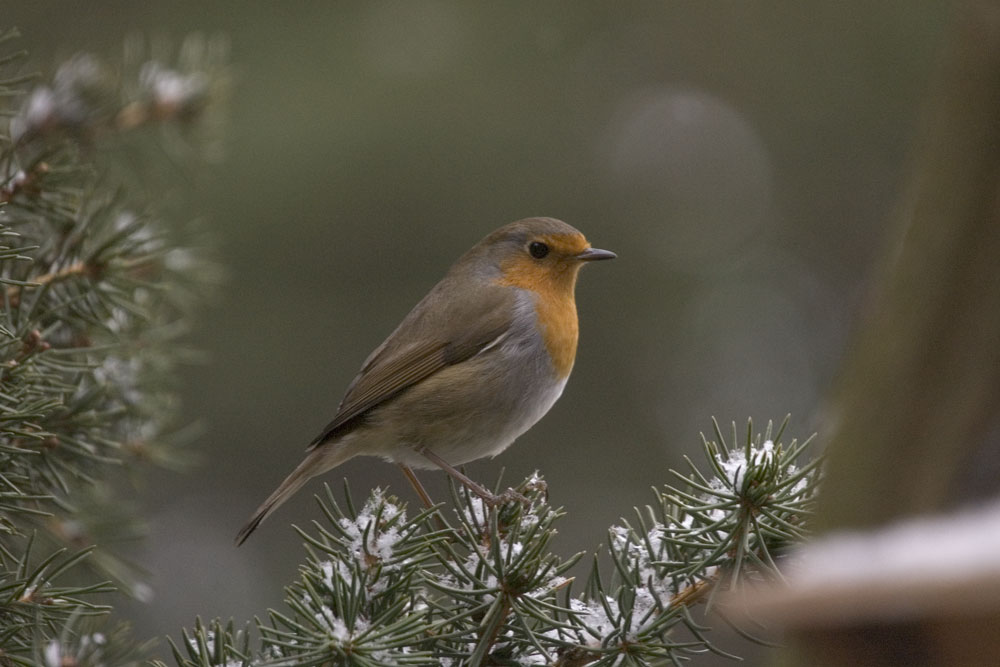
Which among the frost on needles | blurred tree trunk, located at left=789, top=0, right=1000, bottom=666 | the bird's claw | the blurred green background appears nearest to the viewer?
blurred tree trunk, located at left=789, top=0, right=1000, bottom=666

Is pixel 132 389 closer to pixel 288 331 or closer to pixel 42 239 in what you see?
pixel 42 239

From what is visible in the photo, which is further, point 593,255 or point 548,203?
point 548,203

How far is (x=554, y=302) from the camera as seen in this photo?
162 inches

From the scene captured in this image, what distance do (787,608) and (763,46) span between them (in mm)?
6141

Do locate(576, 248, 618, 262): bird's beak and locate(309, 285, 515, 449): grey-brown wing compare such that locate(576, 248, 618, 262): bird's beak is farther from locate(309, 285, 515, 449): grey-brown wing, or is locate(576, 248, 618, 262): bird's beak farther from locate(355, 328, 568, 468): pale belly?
locate(355, 328, 568, 468): pale belly

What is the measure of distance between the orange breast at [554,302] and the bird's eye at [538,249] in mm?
39

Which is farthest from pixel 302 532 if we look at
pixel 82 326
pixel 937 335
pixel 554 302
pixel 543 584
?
pixel 554 302

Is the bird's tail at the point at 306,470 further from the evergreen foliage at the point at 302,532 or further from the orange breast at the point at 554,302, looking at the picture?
the orange breast at the point at 554,302

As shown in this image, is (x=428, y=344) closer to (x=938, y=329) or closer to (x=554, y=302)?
(x=554, y=302)

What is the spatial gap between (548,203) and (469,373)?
1994mm

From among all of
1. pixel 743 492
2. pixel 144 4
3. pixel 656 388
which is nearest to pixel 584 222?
pixel 656 388

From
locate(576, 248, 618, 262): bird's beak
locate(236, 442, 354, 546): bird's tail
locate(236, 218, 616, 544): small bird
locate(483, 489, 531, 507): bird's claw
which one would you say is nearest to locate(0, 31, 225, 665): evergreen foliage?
locate(236, 442, 354, 546): bird's tail

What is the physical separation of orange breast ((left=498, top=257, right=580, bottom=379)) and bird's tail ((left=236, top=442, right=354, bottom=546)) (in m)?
0.89

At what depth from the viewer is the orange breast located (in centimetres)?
392
